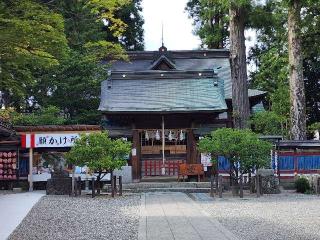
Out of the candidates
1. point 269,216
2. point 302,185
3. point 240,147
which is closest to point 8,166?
point 240,147

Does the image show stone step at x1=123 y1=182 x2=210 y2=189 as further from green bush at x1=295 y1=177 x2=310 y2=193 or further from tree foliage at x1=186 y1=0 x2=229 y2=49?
tree foliage at x1=186 y1=0 x2=229 y2=49

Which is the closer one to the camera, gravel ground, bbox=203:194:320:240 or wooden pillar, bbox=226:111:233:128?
gravel ground, bbox=203:194:320:240

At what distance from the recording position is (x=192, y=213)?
12.8 m

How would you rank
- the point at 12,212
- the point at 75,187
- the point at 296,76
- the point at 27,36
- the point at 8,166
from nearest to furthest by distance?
the point at 27,36 → the point at 12,212 → the point at 75,187 → the point at 8,166 → the point at 296,76

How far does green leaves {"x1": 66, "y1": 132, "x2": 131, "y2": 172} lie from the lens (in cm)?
1814

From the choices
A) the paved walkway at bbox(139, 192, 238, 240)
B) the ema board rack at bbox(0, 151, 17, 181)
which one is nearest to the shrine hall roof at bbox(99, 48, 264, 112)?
the ema board rack at bbox(0, 151, 17, 181)

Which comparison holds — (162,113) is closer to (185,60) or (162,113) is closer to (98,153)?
(98,153)

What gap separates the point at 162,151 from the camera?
25422 mm

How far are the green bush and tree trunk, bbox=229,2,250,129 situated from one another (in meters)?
4.16

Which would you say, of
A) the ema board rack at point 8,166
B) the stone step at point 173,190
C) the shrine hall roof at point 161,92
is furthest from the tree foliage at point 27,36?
the shrine hall roof at point 161,92

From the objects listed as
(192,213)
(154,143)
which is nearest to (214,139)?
(192,213)

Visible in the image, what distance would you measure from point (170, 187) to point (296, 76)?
333 inches

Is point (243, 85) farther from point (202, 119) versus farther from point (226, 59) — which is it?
point (226, 59)

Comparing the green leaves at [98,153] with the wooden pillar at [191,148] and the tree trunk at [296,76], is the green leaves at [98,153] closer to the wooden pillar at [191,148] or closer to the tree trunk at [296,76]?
the wooden pillar at [191,148]
